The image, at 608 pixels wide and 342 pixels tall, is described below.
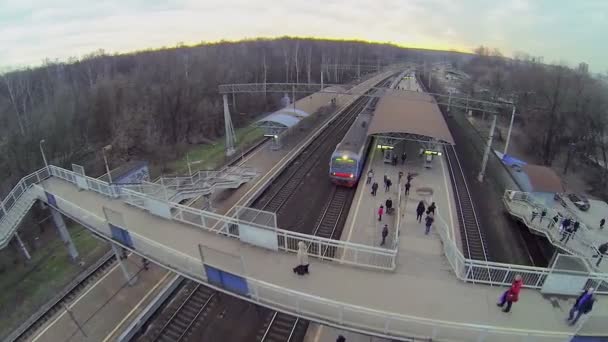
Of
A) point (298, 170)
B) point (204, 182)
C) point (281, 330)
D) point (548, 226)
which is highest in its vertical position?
point (204, 182)

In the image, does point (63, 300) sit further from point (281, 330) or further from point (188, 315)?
point (281, 330)

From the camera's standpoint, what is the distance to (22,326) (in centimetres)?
1394

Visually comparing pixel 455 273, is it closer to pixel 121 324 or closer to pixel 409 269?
pixel 409 269

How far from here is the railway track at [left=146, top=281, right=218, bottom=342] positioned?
13.1 meters

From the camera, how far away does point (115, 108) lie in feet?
134

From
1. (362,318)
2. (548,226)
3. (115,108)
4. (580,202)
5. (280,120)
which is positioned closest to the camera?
(362,318)

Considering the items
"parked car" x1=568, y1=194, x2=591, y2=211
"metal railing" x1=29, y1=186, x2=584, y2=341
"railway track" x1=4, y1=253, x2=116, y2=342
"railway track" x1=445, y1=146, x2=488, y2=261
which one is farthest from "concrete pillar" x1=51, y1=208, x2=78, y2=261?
"parked car" x1=568, y1=194, x2=591, y2=211

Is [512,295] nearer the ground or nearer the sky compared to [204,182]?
nearer the sky

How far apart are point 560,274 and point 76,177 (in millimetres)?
22995

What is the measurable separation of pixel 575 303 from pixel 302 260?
8.17 meters

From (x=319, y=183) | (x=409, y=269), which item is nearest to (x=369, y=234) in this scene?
(x=409, y=269)

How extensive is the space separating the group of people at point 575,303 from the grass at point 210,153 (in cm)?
2641

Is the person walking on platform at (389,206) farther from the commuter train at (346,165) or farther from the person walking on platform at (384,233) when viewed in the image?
the commuter train at (346,165)

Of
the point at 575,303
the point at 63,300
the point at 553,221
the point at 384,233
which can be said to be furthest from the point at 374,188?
the point at 63,300
